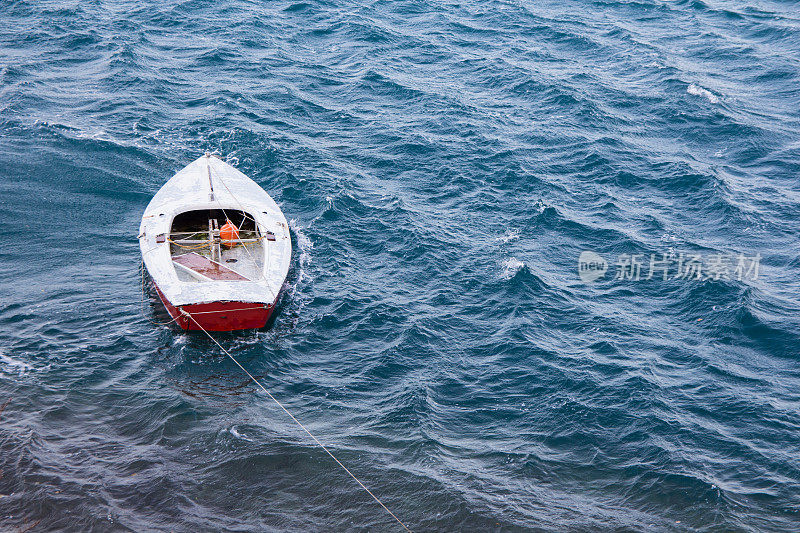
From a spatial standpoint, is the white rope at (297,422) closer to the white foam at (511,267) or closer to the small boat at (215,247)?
the small boat at (215,247)

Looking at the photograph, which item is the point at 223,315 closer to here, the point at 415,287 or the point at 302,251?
the point at 302,251

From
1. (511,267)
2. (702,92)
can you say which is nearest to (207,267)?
(511,267)

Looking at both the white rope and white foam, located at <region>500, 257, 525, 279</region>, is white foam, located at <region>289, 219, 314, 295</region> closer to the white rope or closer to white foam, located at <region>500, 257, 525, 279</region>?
the white rope

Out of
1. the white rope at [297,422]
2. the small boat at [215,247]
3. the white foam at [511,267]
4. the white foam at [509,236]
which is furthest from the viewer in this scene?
the white foam at [509,236]

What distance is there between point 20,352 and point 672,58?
42873 millimetres

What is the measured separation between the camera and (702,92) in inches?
1655

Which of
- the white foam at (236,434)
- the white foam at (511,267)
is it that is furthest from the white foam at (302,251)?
the white foam at (511,267)

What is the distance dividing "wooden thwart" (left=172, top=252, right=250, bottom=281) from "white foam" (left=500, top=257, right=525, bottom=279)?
10.4 metres

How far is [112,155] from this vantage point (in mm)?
34031

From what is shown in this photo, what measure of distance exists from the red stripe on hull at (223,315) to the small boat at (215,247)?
0.03 meters

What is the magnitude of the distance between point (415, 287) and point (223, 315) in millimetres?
7885

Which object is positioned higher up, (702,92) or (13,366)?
(702,92)

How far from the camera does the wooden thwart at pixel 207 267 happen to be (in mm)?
25594

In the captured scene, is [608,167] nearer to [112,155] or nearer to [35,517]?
[112,155]
